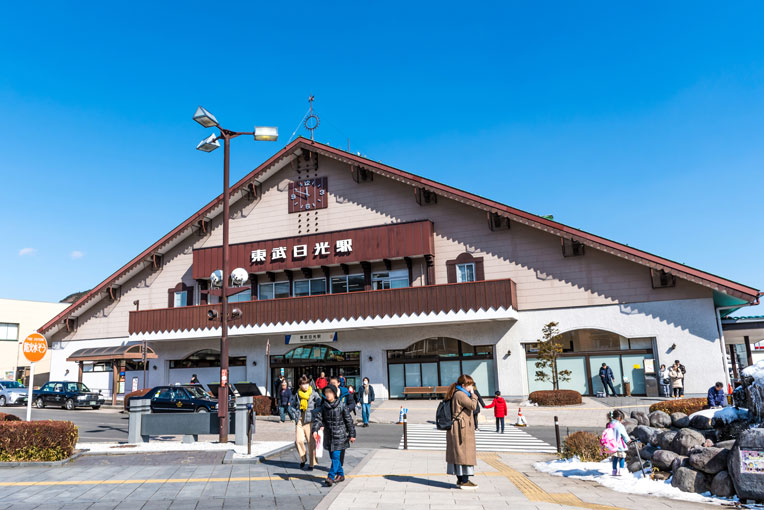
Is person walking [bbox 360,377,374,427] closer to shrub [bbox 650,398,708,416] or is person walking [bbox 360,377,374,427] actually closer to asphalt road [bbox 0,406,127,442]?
asphalt road [bbox 0,406,127,442]

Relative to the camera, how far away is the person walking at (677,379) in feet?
78.3

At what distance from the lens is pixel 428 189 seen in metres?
29.3

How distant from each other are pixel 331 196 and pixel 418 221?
606 centimetres

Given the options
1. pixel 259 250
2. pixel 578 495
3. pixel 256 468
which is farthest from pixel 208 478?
pixel 259 250

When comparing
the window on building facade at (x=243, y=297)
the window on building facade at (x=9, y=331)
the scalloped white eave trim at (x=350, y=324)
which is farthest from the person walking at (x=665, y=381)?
the window on building facade at (x=9, y=331)

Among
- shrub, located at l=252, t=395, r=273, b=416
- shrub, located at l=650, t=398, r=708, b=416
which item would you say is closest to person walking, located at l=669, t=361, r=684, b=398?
shrub, located at l=650, t=398, r=708, b=416

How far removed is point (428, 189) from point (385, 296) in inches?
230

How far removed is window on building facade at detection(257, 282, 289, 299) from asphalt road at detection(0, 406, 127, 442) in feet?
31.2

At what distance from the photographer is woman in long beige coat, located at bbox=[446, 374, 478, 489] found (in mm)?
9766

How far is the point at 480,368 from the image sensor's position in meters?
27.7

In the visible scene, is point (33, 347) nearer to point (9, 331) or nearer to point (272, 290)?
point (272, 290)

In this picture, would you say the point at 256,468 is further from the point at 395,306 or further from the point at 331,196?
the point at 331,196

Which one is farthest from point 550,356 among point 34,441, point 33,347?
point 34,441

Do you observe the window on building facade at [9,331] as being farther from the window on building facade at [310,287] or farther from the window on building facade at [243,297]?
the window on building facade at [310,287]
